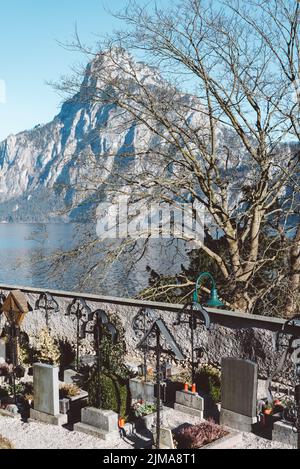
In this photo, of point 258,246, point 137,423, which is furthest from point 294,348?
point 258,246

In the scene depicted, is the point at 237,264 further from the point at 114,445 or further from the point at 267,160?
the point at 114,445

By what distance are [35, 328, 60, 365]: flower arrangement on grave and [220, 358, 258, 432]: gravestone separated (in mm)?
5935

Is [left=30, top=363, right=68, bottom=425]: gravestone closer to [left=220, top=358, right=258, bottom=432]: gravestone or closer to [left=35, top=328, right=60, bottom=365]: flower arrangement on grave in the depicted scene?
[left=35, top=328, right=60, bottom=365]: flower arrangement on grave

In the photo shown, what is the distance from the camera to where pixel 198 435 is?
1188 cm

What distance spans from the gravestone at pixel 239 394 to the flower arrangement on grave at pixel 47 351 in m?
5.94

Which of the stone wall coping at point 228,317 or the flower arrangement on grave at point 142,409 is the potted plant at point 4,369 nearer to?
the stone wall coping at point 228,317

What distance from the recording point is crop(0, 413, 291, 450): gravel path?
12.1 metres

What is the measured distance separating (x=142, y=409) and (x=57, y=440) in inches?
82.4

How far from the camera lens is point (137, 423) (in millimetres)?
13102

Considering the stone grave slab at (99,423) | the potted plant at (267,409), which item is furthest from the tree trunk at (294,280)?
the stone grave slab at (99,423)

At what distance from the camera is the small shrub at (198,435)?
38.7 feet

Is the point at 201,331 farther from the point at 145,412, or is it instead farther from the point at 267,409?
the point at 267,409

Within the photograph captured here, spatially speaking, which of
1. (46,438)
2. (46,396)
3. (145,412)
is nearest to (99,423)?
(46,438)
